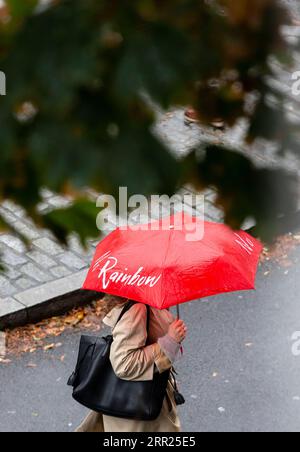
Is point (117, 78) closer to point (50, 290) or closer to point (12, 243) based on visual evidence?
point (50, 290)

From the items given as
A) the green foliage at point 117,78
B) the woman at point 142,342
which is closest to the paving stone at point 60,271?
the woman at point 142,342

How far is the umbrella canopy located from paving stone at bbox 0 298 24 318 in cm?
222

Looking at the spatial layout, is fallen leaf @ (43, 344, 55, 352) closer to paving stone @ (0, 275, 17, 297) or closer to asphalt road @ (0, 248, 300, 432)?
asphalt road @ (0, 248, 300, 432)

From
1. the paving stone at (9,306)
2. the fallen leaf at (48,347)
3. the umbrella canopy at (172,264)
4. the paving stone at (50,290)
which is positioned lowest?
the fallen leaf at (48,347)

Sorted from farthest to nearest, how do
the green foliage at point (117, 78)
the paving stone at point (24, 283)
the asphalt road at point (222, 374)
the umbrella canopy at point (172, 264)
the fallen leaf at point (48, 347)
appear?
1. the paving stone at point (24, 283)
2. the fallen leaf at point (48, 347)
3. the asphalt road at point (222, 374)
4. the umbrella canopy at point (172, 264)
5. the green foliage at point (117, 78)

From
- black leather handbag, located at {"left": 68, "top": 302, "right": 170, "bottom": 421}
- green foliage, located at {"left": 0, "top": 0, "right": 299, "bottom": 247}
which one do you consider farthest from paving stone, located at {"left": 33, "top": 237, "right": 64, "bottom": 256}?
green foliage, located at {"left": 0, "top": 0, "right": 299, "bottom": 247}

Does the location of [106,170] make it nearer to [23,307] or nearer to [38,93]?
[38,93]

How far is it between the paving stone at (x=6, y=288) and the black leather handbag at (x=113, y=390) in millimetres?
2536

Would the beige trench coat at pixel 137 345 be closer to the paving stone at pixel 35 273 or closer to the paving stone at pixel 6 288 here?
the paving stone at pixel 6 288

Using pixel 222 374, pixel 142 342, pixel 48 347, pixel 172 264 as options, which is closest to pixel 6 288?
pixel 48 347

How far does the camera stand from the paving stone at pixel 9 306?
8.03 m

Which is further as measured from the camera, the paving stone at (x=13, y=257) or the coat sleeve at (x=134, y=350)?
the paving stone at (x=13, y=257)
